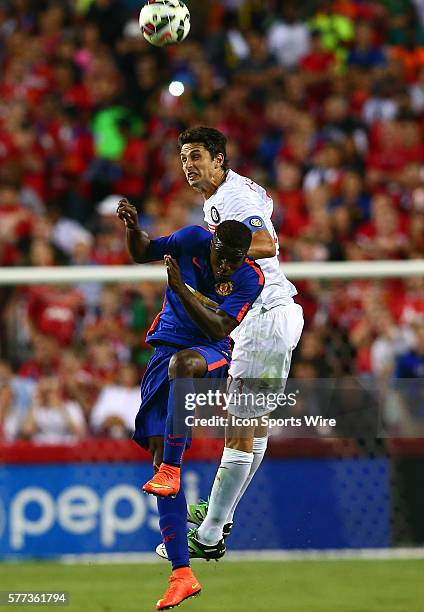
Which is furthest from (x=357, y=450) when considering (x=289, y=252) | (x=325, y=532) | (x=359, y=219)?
(x=359, y=219)

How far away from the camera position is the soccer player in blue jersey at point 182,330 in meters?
6.30

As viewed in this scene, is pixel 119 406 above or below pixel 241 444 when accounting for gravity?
below

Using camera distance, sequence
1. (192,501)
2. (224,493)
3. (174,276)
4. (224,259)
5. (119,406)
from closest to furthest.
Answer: (174,276) < (224,259) < (224,493) < (192,501) < (119,406)

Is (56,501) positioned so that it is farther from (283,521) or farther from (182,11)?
(182,11)

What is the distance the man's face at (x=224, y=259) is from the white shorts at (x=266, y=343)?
68cm

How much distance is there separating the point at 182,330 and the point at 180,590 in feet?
4.42

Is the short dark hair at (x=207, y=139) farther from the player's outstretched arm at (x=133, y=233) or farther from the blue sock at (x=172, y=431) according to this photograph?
the blue sock at (x=172, y=431)

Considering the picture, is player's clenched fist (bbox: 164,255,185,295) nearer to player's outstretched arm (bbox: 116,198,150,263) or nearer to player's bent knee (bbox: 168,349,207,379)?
player's outstretched arm (bbox: 116,198,150,263)

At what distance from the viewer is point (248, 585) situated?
27.9ft

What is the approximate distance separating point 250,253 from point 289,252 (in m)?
4.80

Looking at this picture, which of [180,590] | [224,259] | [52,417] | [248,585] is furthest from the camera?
[52,417]

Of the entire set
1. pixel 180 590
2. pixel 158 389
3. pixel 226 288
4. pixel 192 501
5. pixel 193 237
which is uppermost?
pixel 193 237

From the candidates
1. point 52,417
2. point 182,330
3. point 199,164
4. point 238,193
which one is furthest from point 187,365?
point 52,417

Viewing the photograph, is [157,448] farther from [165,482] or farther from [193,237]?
[193,237]
